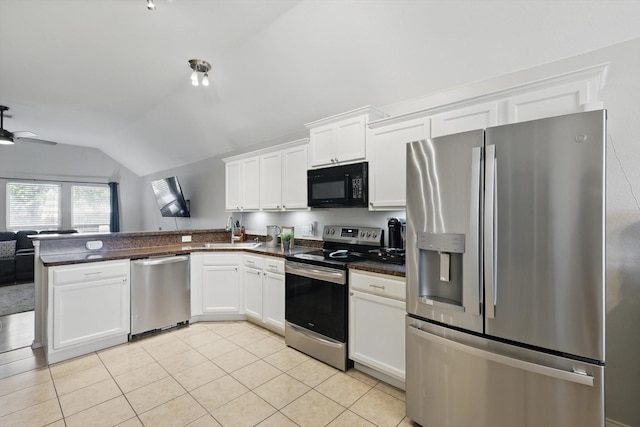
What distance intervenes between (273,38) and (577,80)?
2436 mm

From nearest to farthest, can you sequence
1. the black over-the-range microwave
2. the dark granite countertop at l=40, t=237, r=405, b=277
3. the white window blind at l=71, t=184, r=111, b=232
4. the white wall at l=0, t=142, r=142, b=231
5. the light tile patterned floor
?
the light tile patterned floor, the dark granite countertop at l=40, t=237, r=405, b=277, the black over-the-range microwave, the white wall at l=0, t=142, r=142, b=231, the white window blind at l=71, t=184, r=111, b=232

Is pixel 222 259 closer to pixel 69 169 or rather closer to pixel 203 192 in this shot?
pixel 203 192

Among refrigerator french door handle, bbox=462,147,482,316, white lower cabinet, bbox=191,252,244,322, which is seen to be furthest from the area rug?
refrigerator french door handle, bbox=462,147,482,316

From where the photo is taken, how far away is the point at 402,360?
217cm

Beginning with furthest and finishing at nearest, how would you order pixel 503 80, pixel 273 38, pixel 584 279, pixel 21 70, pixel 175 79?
pixel 175 79, pixel 21 70, pixel 273 38, pixel 503 80, pixel 584 279

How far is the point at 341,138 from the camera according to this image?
293 cm

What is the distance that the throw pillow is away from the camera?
5.58 metres

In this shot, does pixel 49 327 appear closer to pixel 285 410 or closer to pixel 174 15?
pixel 285 410

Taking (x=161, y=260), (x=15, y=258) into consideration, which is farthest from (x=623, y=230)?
(x=15, y=258)

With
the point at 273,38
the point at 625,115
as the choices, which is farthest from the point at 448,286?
the point at 273,38

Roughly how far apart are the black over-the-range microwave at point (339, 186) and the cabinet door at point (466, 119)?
0.71 metres

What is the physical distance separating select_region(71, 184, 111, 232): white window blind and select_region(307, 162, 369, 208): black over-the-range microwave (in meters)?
6.64

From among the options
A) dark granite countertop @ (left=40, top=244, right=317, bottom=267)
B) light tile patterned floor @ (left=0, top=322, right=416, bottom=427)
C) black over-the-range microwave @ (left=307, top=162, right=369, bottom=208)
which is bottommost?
light tile patterned floor @ (left=0, top=322, right=416, bottom=427)

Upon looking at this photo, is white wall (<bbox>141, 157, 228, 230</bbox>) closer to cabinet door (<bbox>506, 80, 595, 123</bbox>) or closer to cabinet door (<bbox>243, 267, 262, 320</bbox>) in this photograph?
cabinet door (<bbox>243, 267, 262, 320</bbox>)
